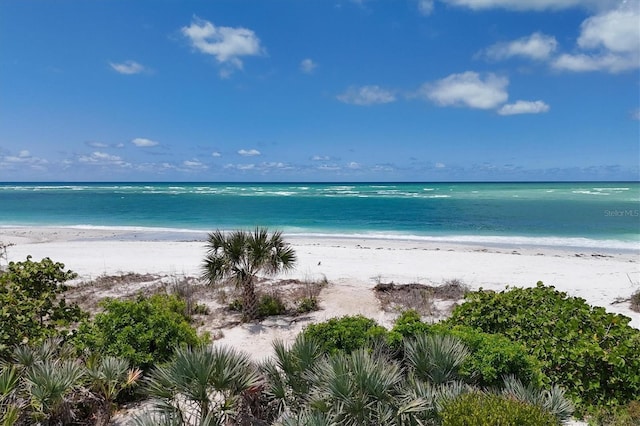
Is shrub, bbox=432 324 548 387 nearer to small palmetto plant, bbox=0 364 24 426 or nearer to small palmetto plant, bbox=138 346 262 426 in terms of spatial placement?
small palmetto plant, bbox=138 346 262 426

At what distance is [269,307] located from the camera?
10758 millimetres

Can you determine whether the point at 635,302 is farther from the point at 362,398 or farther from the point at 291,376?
the point at 291,376

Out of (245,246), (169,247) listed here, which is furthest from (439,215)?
(245,246)

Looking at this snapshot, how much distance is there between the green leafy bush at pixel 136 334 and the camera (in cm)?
638

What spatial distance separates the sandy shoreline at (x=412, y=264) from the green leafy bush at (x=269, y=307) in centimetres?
188

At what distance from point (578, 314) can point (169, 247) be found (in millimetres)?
20732

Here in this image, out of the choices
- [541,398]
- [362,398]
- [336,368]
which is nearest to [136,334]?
[336,368]

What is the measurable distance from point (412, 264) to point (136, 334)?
13.5 meters

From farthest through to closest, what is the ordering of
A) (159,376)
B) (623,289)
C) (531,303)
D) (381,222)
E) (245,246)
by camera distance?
(381,222), (623,289), (245,246), (531,303), (159,376)

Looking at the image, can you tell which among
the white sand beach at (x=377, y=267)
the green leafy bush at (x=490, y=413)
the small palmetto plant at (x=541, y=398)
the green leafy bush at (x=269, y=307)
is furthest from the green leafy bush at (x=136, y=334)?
the small palmetto plant at (x=541, y=398)

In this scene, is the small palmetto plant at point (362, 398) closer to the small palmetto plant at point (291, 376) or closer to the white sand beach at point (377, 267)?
the small palmetto plant at point (291, 376)

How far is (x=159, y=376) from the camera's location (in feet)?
15.9

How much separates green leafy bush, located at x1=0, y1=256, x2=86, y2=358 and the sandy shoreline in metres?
6.83

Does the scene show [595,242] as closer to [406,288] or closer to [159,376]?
[406,288]
